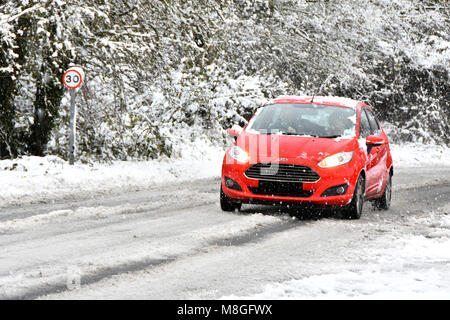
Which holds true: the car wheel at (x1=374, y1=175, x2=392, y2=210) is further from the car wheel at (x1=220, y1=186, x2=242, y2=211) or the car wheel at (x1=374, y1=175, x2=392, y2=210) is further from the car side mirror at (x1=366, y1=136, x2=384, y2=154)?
the car wheel at (x1=220, y1=186, x2=242, y2=211)

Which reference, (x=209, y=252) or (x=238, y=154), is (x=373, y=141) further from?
(x=209, y=252)

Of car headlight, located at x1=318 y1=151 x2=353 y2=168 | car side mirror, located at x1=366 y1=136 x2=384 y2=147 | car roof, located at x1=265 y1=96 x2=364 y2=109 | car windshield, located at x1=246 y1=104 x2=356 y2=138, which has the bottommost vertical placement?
car headlight, located at x1=318 y1=151 x2=353 y2=168

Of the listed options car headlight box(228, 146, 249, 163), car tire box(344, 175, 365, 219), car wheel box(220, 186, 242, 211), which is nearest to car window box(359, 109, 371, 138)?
car tire box(344, 175, 365, 219)

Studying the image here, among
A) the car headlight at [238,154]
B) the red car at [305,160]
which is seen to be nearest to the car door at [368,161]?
the red car at [305,160]

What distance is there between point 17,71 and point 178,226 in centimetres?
703

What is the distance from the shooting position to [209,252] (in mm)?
7117

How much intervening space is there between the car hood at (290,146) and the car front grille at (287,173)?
0.09m

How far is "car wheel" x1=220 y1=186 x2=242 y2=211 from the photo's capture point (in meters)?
Result: 10.2

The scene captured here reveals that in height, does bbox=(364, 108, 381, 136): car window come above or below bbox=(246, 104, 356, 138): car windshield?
below

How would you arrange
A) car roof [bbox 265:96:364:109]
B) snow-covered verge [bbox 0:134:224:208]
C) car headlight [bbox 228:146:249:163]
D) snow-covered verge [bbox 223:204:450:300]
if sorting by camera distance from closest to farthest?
snow-covered verge [bbox 223:204:450:300] < car headlight [bbox 228:146:249:163] < car roof [bbox 265:96:364:109] < snow-covered verge [bbox 0:134:224:208]

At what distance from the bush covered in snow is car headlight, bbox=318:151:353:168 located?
20.7ft

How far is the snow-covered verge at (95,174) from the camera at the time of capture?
11.9 meters

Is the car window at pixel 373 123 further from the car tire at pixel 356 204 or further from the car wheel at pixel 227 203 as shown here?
the car wheel at pixel 227 203

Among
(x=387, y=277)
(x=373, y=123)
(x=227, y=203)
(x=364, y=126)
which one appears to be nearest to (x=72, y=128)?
(x=227, y=203)
